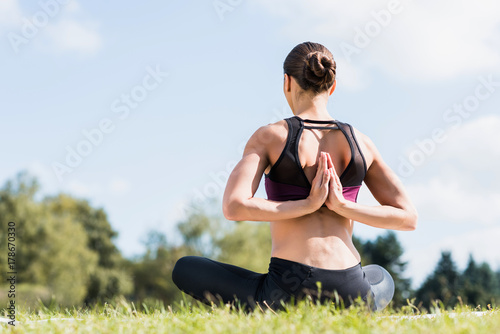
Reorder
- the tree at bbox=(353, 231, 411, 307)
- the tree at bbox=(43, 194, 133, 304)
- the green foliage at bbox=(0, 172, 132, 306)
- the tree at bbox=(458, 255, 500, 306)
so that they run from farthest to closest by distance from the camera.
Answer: the tree at bbox=(353, 231, 411, 307) → the tree at bbox=(43, 194, 133, 304) → the tree at bbox=(458, 255, 500, 306) → the green foliage at bbox=(0, 172, 132, 306)

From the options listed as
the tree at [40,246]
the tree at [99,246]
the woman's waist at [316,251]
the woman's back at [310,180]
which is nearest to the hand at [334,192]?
the woman's back at [310,180]

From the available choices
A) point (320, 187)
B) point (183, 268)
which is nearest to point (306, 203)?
point (320, 187)

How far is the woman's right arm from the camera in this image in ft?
12.8

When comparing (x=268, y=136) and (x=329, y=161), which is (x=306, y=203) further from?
(x=268, y=136)

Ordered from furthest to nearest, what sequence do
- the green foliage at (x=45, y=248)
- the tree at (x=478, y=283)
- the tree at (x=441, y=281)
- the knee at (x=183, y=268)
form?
the tree at (x=441, y=281)
the tree at (x=478, y=283)
the green foliage at (x=45, y=248)
the knee at (x=183, y=268)

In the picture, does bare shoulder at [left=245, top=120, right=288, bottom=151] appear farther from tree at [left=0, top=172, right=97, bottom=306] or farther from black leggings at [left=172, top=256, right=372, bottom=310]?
tree at [left=0, top=172, right=97, bottom=306]

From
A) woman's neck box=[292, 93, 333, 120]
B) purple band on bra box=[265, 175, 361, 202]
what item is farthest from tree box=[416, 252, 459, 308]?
woman's neck box=[292, 93, 333, 120]

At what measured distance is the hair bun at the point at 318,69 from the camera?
4258mm

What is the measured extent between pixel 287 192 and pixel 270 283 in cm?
74

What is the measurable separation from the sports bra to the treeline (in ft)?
106

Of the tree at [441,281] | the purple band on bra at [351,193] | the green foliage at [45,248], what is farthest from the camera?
the tree at [441,281]

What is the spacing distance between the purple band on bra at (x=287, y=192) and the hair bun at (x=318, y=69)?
0.91m

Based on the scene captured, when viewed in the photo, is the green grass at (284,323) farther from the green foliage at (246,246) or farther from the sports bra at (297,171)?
the green foliage at (246,246)

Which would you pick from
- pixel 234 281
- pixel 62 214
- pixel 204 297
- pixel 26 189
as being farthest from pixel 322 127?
pixel 62 214
